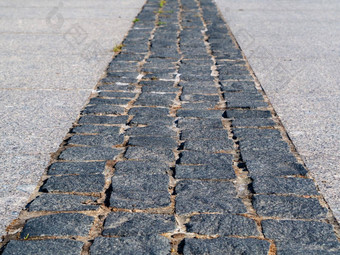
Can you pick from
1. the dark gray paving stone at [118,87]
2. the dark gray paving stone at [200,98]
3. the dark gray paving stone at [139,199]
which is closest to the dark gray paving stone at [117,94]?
the dark gray paving stone at [118,87]

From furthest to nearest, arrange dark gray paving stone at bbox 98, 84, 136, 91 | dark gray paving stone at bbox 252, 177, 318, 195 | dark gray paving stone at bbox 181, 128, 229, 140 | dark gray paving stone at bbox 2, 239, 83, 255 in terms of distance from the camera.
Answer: dark gray paving stone at bbox 98, 84, 136, 91, dark gray paving stone at bbox 181, 128, 229, 140, dark gray paving stone at bbox 252, 177, 318, 195, dark gray paving stone at bbox 2, 239, 83, 255

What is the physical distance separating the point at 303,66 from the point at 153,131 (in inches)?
106

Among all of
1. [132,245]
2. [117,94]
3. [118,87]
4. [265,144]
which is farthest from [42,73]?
[132,245]

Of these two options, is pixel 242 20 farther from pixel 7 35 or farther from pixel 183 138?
pixel 183 138

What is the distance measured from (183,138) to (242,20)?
552cm

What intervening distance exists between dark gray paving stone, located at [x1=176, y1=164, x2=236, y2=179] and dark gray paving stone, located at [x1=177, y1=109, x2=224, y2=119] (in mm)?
984

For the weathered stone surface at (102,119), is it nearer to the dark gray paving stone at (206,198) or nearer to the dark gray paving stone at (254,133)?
the dark gray paving stone at (254,133)

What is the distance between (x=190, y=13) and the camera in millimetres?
9281

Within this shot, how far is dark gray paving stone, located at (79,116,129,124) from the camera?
4.14 meters

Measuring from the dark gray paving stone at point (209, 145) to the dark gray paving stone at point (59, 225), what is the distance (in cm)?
115

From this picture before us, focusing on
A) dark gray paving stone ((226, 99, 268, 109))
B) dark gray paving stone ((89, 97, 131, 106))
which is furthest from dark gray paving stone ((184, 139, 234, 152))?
dark gray paving stone ((89, 97, 131, 106))

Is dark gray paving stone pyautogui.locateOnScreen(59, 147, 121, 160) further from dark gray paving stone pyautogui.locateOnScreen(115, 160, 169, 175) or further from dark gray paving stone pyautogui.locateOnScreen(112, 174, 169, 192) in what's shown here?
dark gray paving stone pyautogui.locateOnScreen(112, 174, 169, 192)

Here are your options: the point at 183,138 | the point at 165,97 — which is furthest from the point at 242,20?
the point at 183,138

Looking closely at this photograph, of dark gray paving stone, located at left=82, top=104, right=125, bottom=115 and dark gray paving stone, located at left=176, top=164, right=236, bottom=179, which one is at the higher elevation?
dark gray paving stone, located at left=176, top=164, right=236, bottom=179
